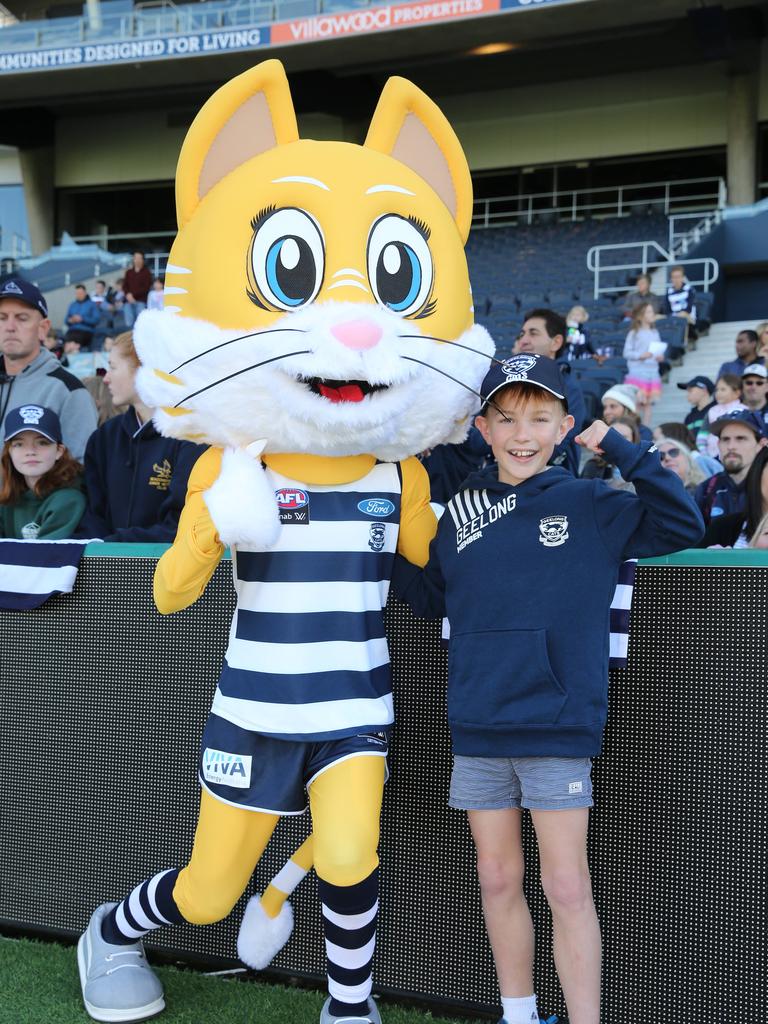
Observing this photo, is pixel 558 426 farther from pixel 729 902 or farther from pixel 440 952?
pixel 440 952

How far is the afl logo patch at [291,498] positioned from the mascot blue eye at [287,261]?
41cm

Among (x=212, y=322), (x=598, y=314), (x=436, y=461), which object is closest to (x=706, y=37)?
(x=598, y=314)

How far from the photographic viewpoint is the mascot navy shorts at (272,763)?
2.36m

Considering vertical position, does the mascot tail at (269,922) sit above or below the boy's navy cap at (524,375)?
below

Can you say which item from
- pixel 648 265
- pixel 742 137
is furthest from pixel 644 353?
pixel 742 137

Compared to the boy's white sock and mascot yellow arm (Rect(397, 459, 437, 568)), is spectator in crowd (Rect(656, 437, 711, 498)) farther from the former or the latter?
the boy's white sock

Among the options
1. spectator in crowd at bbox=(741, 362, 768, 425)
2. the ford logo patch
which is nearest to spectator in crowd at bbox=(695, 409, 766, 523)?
spectator in crowd at bbox=(741, 362, 768, 425)

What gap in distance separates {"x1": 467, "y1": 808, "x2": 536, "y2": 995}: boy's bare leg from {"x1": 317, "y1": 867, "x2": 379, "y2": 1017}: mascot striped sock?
0.26 metres

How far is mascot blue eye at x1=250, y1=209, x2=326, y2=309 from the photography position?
2.29 m

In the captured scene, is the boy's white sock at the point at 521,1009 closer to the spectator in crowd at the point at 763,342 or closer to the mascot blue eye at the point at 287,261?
the mascot blue eye at the point at 287,261

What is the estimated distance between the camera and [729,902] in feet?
8.04

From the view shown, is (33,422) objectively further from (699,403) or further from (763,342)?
(763,342)

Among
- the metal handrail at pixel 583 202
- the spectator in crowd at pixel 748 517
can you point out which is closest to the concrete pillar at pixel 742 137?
the metal handrail at pixel 583 202

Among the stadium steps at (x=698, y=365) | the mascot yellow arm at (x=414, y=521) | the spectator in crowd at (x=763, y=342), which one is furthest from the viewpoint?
the stadium steps at (x=698, y=365)
